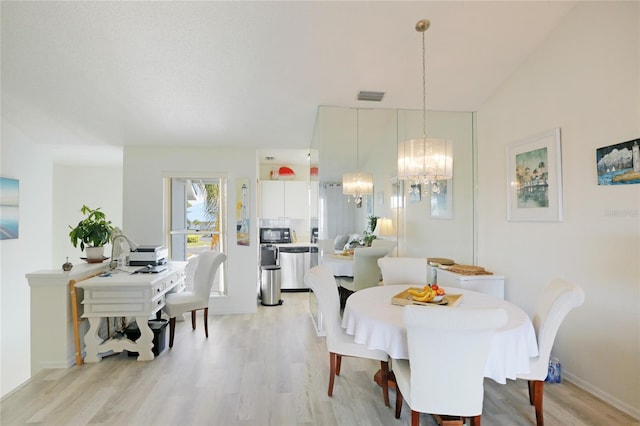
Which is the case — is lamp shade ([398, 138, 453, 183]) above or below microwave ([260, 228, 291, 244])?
above

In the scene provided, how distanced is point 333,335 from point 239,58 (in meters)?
2.41

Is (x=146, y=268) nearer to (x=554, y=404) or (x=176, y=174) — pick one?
(x=176, y=174)

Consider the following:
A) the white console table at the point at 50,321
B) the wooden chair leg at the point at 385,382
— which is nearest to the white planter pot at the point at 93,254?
the white console table at the point at 50,321

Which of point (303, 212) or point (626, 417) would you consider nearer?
point (626, 417)

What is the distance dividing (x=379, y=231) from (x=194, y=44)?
260 cm

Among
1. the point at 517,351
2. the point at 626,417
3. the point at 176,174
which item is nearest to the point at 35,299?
the point at 176,174

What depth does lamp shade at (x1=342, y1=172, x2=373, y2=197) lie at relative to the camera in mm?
3568

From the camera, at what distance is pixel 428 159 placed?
2441mm

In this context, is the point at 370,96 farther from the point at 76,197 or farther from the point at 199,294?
the point at 76,197

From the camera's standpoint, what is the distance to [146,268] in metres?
3.36

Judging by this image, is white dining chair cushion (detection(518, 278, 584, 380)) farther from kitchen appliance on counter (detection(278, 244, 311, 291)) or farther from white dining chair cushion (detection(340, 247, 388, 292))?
kitchen appliance on counter (detection(278, 244, 311, 291))

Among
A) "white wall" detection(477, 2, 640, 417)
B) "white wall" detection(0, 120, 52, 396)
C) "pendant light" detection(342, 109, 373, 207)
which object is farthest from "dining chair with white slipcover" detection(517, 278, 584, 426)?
"white wall" detection(0, 120, 52, 396)

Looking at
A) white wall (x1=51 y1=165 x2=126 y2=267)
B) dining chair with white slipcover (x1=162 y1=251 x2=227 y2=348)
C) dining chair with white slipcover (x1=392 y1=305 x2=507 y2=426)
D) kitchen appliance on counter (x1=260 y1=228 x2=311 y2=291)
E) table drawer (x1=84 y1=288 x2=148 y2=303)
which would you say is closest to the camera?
dining chair with white slipcover (x1=392 y1=305 x2=507 y2=426)

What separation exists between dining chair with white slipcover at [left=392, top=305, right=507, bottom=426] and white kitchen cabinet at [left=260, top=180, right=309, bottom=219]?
4.50 m
